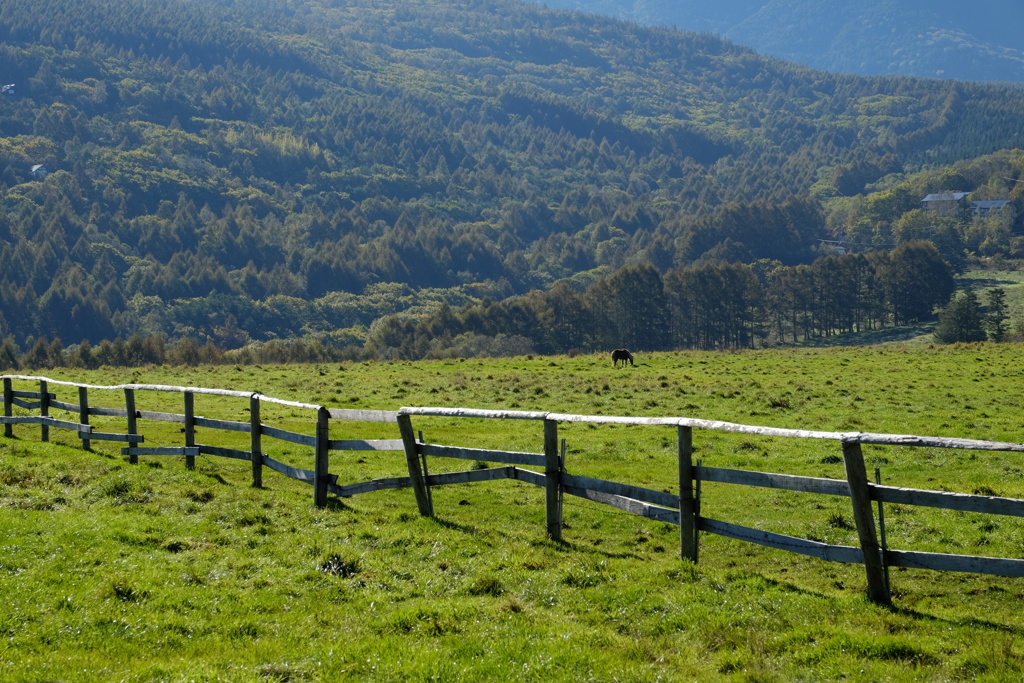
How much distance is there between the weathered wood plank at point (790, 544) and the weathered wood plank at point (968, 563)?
0.51 m

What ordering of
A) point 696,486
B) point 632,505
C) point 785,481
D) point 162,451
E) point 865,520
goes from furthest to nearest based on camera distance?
point 162,451
point 632,505
point 696,486
point 785,481
point 865,520

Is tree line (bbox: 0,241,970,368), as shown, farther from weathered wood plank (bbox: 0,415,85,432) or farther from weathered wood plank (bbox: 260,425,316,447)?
weathered wood plank (bbox: 260,425,316,447)

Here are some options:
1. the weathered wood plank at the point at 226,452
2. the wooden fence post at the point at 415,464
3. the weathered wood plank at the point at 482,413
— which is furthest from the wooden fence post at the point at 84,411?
the weathered wood plank at the point at 482,413

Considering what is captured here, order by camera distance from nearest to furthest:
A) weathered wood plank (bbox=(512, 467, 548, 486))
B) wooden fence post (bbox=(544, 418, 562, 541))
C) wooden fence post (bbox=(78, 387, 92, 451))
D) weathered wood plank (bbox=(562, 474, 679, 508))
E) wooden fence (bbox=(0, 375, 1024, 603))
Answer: wooden fence (bbox=(0, 375, 1024, 603))
weathered wood plank (bbox=(562, 474, 679, 508))
wooden fence post (bbox=(544, 418, 562, 541))
weathered wood plank (bbox=(512, 467, 548, 486))
wooden fence post (bbox=(78, 387, 92, 451))

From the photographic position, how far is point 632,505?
11.6 metres

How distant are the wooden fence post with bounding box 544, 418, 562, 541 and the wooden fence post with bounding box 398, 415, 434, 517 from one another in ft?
8.05

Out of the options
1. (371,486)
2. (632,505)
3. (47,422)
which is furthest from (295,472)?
(47,422)

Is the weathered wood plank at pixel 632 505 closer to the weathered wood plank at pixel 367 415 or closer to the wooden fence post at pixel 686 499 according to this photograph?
the wooden fence post at pixel 686 499

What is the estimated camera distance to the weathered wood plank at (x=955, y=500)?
27.9 ft

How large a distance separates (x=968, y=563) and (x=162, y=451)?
16.3m

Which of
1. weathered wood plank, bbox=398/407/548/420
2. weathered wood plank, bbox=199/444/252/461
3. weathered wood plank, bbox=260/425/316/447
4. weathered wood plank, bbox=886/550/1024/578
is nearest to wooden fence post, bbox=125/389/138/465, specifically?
weathered wood plank, bbox=199/444/252/461

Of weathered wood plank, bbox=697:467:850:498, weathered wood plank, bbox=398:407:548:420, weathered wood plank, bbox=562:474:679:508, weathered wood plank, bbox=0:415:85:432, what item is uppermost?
weathered wood plank, bbox=398:407:548:420

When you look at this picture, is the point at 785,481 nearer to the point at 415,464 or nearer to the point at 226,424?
the point at 415,464

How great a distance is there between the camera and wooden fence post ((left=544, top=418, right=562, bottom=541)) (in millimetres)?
12086
